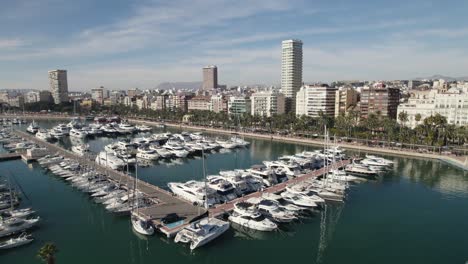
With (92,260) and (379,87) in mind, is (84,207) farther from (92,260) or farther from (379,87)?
(379,87)

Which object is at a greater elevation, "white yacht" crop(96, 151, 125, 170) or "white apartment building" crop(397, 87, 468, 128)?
"white apartment building" crop(397, 87, 468, 128)

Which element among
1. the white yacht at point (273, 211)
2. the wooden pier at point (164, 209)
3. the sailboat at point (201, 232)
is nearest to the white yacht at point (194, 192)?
the wooden pier at point (164, 209)

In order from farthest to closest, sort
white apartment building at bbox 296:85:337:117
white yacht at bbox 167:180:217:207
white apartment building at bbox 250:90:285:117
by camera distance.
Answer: white apartment building at bbox 250:90:285:117 < white apartment building at bbox 296:85:337:117 < white yacht at bbox 167:180:217:207

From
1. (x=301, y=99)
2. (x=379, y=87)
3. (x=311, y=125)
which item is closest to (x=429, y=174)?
(x=311, y=125)

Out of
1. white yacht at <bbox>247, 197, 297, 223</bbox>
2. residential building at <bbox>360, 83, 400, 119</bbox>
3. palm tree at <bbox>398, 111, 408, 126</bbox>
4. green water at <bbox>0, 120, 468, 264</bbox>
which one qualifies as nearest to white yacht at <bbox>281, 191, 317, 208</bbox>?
green water at <bbox>0, 120, 468, 264</bbox>

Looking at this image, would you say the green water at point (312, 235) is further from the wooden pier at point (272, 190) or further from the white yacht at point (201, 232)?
the wooden pier at point (272, 190)

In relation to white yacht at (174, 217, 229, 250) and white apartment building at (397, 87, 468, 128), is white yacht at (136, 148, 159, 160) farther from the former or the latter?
white apartment building at (397, 87, 468, 128)
